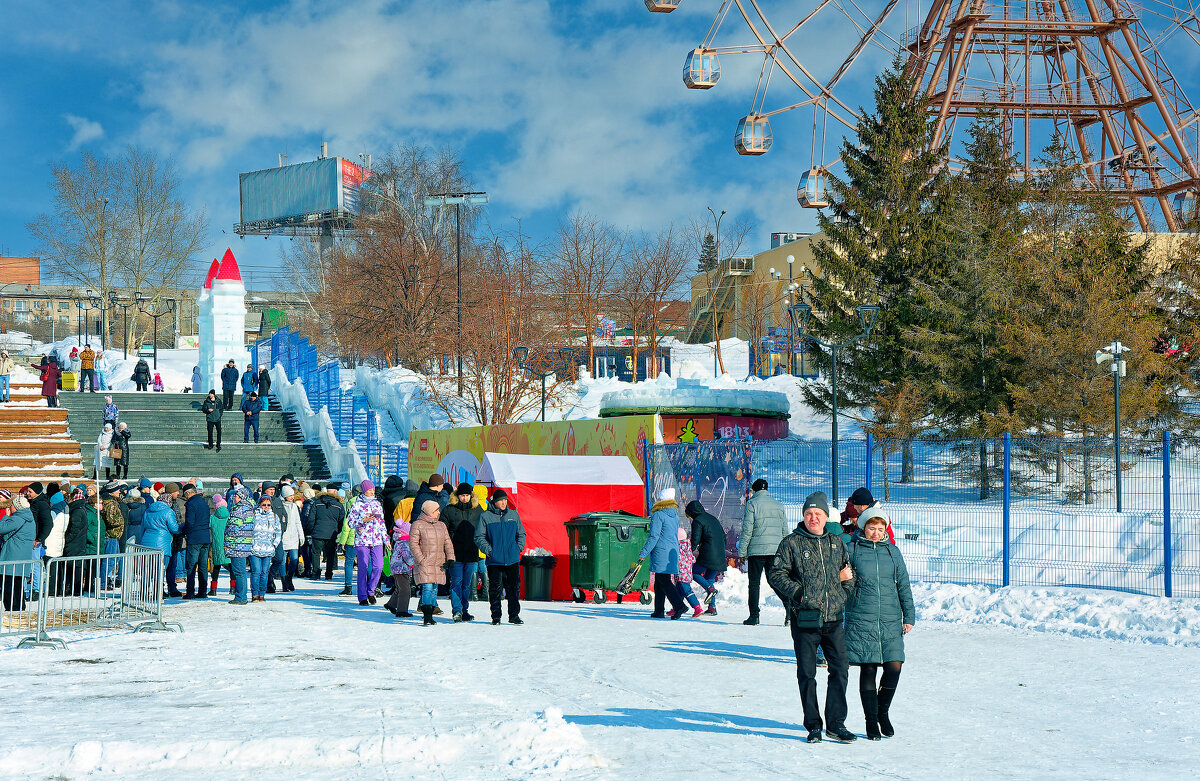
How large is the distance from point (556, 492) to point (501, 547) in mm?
3926

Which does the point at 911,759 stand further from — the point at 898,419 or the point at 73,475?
the point at 73,475

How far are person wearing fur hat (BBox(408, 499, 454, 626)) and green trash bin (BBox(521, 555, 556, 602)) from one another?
306 cm

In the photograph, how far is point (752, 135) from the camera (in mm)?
39750

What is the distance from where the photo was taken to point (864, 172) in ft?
119

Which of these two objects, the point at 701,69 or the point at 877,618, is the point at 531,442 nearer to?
the point at 877,618

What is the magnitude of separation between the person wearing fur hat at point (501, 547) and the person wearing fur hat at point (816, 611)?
5868mm

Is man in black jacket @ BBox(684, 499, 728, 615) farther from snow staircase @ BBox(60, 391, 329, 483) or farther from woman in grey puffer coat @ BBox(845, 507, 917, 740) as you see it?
snow staircase @ BBox(60, 391, 329, 483)

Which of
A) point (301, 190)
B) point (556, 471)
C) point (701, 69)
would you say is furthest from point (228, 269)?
point (301, 190)

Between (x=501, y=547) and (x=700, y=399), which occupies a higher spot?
(x=700, y=399)

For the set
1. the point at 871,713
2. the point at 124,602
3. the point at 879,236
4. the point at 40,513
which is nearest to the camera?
the point at 871,713

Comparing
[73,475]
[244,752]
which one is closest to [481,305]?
[73,475]

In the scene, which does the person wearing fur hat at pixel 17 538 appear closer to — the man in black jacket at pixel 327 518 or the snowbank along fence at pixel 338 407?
the man in black jacket at pixel 327 518

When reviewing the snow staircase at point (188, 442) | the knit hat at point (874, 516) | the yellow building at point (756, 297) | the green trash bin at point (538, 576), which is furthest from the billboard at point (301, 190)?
the knit hat at point (874, 516)

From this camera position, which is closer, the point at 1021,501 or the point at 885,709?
the point at 885,709
